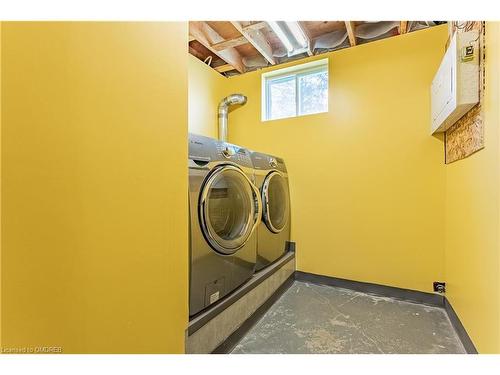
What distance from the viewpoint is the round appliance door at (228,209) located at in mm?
1389

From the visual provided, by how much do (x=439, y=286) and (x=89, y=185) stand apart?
2.61 m

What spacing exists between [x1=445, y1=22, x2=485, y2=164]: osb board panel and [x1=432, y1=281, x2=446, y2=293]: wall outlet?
1.02 meters

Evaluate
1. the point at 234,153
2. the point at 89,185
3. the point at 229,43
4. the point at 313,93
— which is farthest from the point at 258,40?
the point at 89,185

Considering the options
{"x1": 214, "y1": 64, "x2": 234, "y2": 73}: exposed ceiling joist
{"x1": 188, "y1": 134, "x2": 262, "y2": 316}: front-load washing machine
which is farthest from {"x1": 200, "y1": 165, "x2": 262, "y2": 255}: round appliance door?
{"x1": 214, "y1": 64, "x2": 234, "y2": 73}: exposed ceiling joist

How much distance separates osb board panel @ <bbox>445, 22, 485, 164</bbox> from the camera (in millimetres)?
1282

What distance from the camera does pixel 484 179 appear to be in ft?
4.04

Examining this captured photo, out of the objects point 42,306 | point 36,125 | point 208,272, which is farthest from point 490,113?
point 42,306

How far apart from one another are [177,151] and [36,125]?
0.48 meters

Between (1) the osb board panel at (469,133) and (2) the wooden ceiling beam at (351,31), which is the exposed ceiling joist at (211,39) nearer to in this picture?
(2) the wooden ceiling beam at (351,31)

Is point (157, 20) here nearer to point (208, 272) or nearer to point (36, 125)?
point (36, 125)

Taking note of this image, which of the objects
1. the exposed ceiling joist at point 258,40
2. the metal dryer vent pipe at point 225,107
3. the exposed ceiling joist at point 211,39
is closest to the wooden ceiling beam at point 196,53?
the exposed ceiling joist at point 211,39

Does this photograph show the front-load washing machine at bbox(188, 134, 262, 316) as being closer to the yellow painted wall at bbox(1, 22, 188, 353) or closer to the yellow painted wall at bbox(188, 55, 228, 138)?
the yellow painted wall at bbox(1, 22, 188, 353)

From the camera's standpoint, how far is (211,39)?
2445 mm

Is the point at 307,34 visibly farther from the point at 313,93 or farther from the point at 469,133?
the point at 469,133
